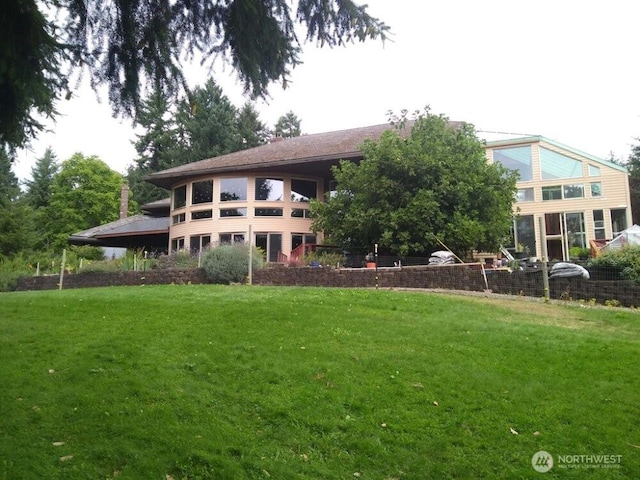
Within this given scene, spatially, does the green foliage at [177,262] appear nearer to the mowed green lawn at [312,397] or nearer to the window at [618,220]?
the mowed green lawn at [312,397]

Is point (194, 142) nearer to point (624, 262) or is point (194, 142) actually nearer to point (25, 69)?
point (624, 262)

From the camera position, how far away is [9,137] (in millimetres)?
5039

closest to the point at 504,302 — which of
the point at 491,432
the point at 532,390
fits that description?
the point at 532,390

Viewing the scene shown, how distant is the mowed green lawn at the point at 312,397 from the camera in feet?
13.6

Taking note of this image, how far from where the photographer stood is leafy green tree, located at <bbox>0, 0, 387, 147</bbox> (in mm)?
4660

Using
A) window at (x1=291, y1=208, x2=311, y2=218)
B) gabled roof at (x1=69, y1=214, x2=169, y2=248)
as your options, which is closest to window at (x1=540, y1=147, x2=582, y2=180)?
window at (x1=291, y1=208, x2=311, y2=218)

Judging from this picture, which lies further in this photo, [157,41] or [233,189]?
[233,189]

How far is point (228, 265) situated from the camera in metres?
16.5

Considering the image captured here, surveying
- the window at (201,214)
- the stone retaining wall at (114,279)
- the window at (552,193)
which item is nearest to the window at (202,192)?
the window at (201,214)

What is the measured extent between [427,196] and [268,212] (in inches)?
424

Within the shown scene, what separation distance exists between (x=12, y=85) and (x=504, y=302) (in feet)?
33.3

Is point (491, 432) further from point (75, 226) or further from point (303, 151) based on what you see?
point (75, 226)

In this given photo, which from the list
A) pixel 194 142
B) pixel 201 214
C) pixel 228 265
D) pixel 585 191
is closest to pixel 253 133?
pixel 194 142

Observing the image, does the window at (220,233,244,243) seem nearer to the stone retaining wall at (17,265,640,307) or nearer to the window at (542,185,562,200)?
the stone retaining wall at (17,265,640,307)
